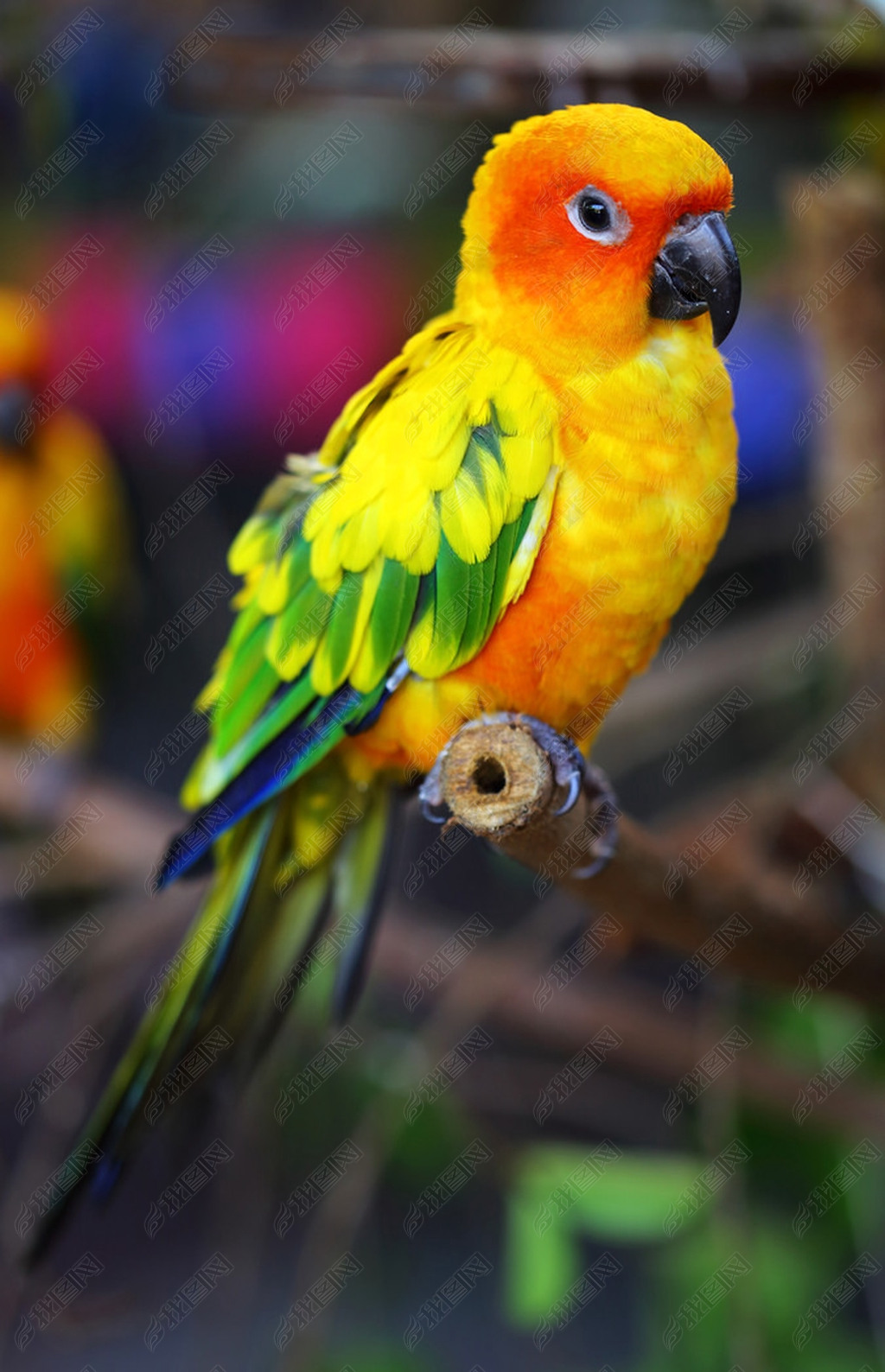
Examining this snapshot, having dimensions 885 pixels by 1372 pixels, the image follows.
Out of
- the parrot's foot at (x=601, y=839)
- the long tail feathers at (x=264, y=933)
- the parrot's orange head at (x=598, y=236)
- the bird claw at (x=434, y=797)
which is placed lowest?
the long tail feathers at (x=264, y=933)

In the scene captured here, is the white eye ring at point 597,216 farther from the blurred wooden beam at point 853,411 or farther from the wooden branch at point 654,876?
the blurred wooden beam at point 853,411

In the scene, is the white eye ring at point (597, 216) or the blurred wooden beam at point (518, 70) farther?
the blurred wooden beam at point (518, 70)

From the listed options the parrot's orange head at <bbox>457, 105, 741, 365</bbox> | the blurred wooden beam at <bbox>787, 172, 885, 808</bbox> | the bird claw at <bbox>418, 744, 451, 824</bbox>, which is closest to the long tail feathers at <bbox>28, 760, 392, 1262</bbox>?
the bird claw at <bbox>418, 744, 451, 824</bbox>

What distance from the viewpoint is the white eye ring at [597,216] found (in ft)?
2.19

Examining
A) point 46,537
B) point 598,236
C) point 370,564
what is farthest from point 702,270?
point 46,537

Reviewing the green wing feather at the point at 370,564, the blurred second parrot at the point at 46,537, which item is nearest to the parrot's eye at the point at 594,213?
the green wing feather at the point at 370,564

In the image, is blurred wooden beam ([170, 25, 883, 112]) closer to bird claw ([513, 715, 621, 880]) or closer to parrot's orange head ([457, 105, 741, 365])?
parrot's orange head ([457, 105, 741, 365])

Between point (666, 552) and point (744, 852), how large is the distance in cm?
51

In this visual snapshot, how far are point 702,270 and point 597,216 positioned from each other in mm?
74

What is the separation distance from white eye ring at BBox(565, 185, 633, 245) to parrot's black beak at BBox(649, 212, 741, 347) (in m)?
0.03

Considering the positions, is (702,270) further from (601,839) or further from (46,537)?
(46,537)

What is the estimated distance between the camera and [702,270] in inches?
26.8

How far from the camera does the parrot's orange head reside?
2.10 ft

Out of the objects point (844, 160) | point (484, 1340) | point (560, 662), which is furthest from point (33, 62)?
point (484, 1340)
